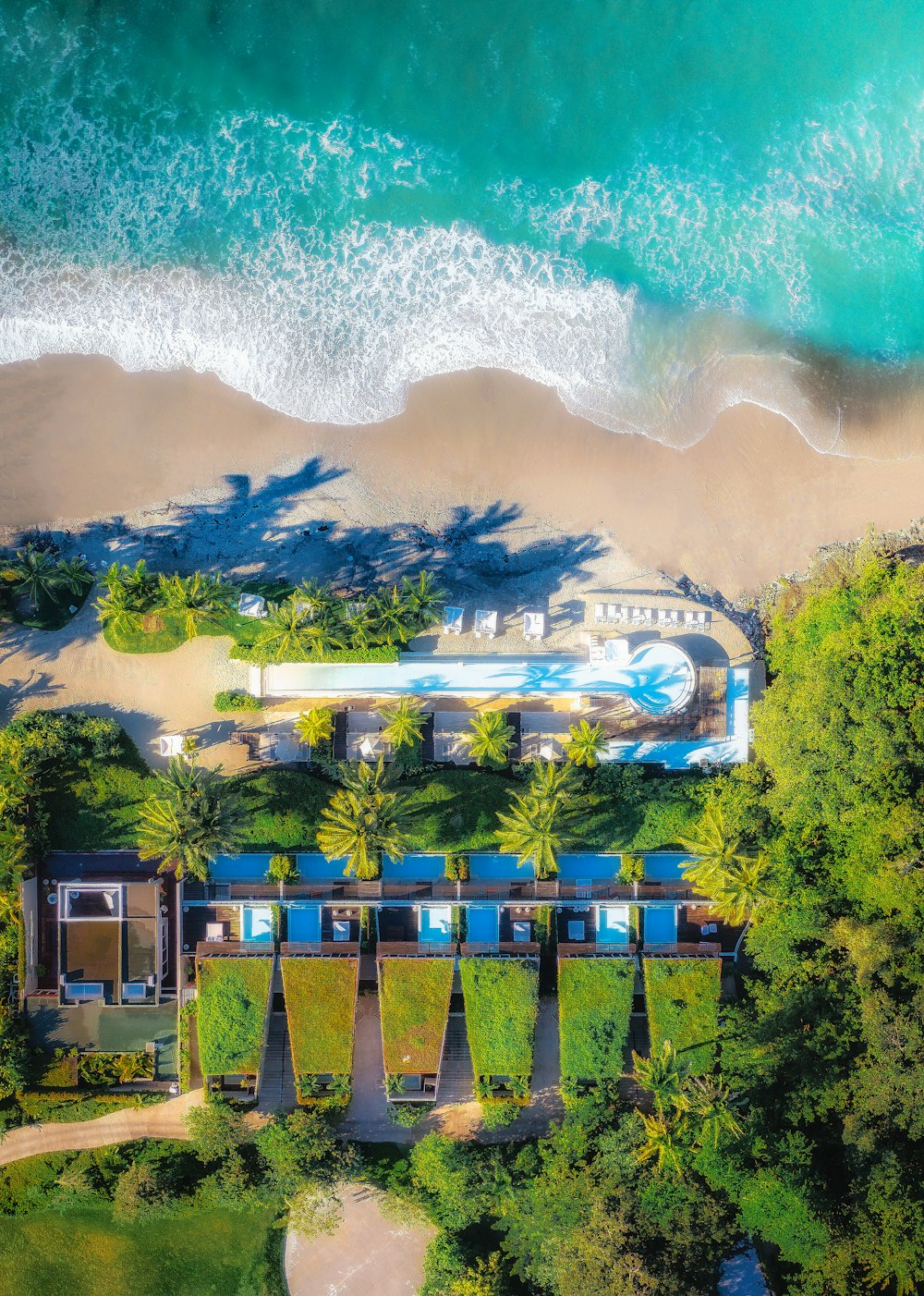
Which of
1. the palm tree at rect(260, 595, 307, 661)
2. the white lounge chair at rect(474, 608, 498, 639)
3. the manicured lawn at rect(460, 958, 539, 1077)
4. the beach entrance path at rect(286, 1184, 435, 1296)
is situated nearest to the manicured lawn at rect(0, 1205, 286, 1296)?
the beach entrance path at rect(286, 1184, 435, 1296)

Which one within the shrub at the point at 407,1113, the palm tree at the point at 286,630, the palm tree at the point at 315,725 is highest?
the palm tree at the point at 286,630

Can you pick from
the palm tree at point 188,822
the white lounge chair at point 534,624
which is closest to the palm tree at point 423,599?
the white lounge chair at point 534,624

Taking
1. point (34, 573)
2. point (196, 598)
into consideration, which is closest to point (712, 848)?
point (196, 598)

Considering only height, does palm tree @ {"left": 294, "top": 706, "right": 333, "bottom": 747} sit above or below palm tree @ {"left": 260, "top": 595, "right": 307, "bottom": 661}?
below

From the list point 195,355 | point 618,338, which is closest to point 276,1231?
point 195,355

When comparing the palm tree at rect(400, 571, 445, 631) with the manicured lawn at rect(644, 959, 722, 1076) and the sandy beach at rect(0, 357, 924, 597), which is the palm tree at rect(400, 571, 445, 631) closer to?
the sandy beach at rect(0, 357, 924, 597)

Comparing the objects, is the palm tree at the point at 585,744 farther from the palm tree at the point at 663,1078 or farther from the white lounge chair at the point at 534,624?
the palm tree at the point at 663,1078
